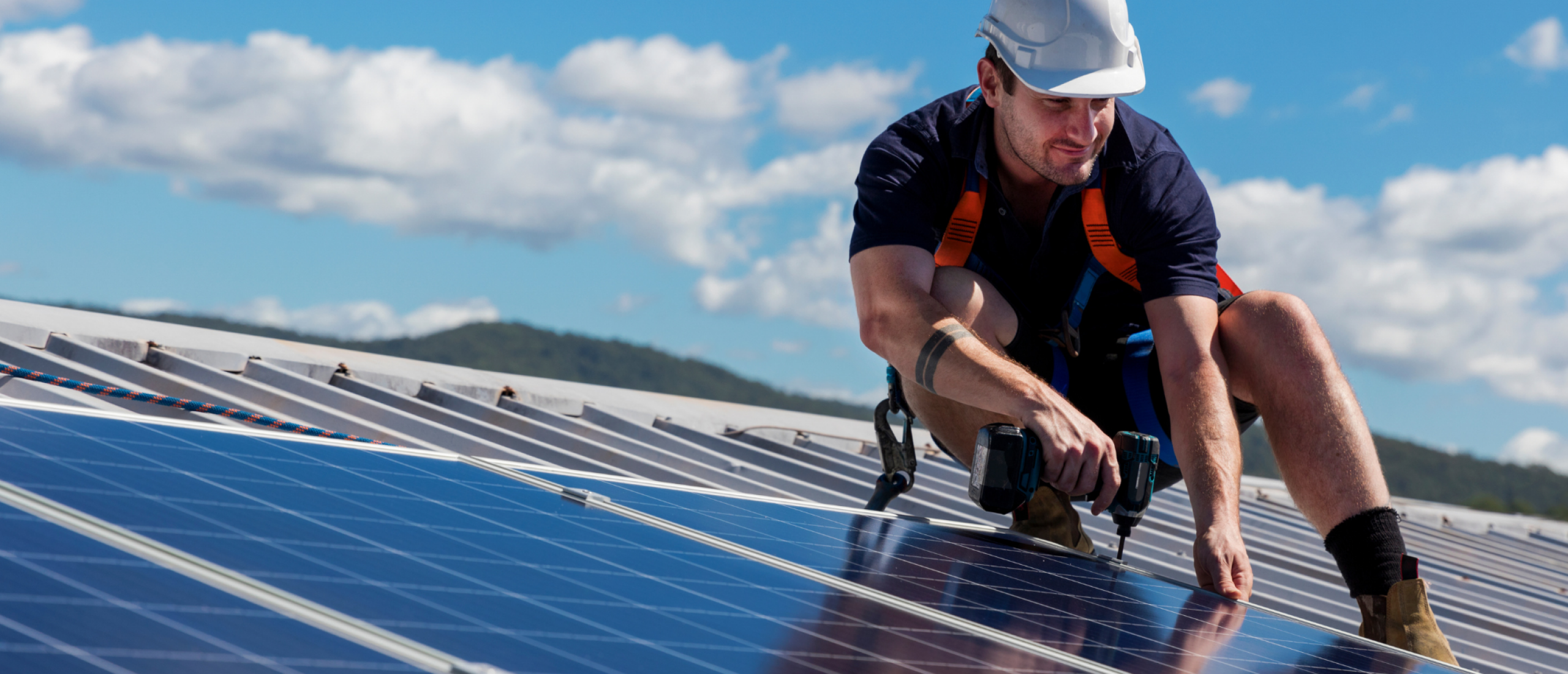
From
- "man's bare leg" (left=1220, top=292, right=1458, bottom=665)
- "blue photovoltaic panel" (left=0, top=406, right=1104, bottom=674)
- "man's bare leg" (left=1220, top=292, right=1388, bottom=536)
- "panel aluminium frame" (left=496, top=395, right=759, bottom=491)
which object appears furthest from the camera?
"panel aluminium frame" (left=496, top=395, right=759, bottom=491)

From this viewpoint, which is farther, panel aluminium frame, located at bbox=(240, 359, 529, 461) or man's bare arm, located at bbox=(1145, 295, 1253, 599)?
panel aluminium frame, located at bbox=(240, 359, 529, 461)

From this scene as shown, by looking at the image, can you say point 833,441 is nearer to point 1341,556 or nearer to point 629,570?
point 1341,556

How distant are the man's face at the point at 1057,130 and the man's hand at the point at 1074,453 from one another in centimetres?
112

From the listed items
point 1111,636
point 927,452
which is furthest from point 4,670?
point 927,452

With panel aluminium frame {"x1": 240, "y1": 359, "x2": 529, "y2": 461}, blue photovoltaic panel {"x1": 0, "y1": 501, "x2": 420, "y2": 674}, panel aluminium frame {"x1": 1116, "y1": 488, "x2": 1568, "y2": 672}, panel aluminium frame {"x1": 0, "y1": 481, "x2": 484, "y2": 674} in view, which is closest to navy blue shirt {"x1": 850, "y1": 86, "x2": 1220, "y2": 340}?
panel aluminium frame {"x1": 1116, "y1": 488, "x2": 1568, "y2": 672}

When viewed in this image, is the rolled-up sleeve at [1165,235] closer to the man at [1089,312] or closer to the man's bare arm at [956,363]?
the man at [1089,312]

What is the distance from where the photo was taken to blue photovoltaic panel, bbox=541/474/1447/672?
243cm

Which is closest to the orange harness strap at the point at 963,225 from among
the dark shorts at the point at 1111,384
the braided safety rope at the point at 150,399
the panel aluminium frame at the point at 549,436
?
the dark shorts at the point at 1111,384

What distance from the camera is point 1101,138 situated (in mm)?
4242

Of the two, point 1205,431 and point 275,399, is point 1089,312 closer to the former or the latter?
point 1205,431

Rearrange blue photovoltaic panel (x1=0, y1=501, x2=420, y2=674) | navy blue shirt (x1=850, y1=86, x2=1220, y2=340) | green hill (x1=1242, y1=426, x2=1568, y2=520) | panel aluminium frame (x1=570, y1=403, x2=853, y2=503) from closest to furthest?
1. blue photovoltaic panel (x1=0, y1=501, x2=420, y2=674)
2. navy blue shirt (x1=850, y1=86, x2=1220, y2=340)
3. panel aluminium frame (x1=570, y1=403, x2=853, y2=503)
4. green hill (x1=1242, y1=426, x2=1568, y2=520)

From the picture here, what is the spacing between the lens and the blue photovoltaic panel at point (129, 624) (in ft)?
3.96

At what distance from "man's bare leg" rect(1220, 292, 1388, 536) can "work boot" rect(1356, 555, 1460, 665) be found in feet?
0.91

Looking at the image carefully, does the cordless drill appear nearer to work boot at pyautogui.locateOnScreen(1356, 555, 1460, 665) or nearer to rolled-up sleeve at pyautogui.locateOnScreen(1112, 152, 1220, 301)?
work boot at pyautogui.locateOnScreen(1356, 555, 1460, 665)
